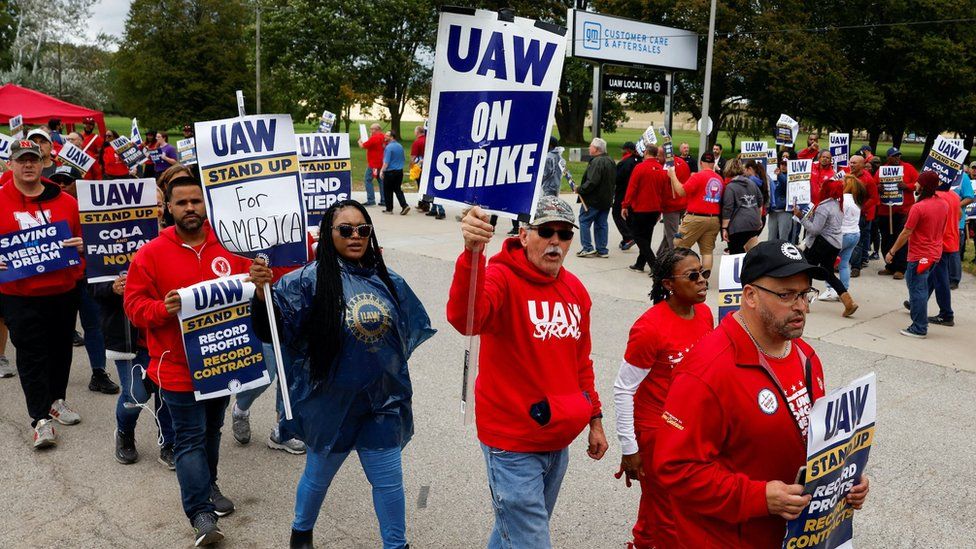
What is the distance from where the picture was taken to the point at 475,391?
375 centimetres

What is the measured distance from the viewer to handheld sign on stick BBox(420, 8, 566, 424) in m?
3.13

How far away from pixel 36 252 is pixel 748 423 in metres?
5.35

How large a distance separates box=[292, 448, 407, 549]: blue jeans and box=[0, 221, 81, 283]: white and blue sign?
126 inches

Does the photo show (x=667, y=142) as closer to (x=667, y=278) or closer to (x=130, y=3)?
(x=667, y=278)

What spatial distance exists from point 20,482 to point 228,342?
1.94 m

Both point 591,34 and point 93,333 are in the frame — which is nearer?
point 93,333

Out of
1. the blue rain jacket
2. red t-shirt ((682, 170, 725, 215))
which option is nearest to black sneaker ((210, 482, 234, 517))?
the blue rain jacket

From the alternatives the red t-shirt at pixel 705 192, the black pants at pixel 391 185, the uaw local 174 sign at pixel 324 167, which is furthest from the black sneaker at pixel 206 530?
the black pants at pixel 391 185

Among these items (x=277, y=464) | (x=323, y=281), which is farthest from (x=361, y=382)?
(x=277, y=464)

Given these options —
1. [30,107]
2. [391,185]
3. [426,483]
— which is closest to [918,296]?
[426,483]

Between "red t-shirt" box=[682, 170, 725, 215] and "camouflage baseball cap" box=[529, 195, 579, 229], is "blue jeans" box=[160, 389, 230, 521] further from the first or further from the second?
"red t-shirt" box=[682, 170, 725, 215]

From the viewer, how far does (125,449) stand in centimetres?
556

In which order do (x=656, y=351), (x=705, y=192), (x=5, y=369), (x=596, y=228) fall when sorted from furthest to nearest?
(x=596, y=228) → (x=705, y=192) → (x=5, y=369) → (x=656, y=351)

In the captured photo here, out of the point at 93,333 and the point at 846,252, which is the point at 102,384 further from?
the point at 846,252
